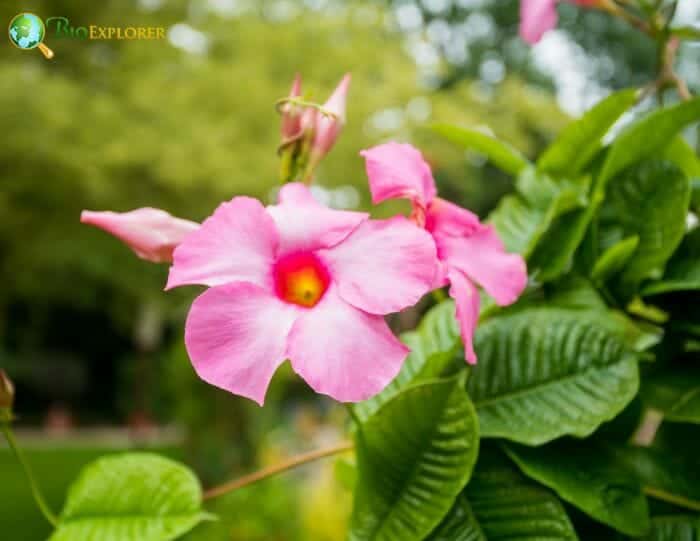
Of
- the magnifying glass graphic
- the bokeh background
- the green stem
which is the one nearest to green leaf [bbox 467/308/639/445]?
the green stem

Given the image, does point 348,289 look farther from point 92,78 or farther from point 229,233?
point 92,78

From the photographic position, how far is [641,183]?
713mm

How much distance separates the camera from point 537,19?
0.76 m

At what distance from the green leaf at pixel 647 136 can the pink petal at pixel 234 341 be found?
38cm

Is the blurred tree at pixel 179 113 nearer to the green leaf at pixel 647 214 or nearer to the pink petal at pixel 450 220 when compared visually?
the green leaf at pixel 647 214

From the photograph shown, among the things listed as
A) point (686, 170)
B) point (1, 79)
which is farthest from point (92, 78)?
point (686, 170)

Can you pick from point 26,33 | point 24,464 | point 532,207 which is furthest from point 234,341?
point 26,33

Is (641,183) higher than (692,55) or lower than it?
lower

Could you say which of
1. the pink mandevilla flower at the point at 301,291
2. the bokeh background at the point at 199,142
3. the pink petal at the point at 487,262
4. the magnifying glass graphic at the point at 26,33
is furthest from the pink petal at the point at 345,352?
the bokeh background at the point at 199,142

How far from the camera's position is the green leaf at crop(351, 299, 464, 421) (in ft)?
2.13

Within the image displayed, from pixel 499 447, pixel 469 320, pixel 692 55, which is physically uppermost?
pixel 692 55

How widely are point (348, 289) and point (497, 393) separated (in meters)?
0.22

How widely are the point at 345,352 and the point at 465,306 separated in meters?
0.11

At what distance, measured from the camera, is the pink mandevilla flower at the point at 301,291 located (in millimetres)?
452
